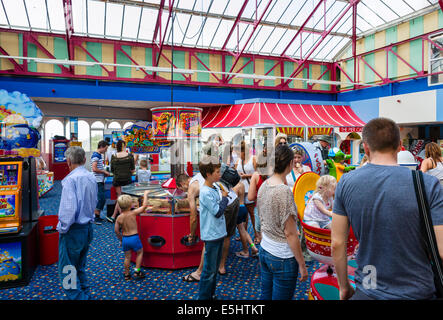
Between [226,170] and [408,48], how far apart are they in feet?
44.2

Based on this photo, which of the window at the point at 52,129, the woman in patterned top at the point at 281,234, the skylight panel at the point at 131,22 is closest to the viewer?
the woman in patterned top at the point at 281,234

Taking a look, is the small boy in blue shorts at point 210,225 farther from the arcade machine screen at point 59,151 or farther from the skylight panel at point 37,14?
the skylight panel at point 37,14

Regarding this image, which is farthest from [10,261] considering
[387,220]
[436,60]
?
[436,60]

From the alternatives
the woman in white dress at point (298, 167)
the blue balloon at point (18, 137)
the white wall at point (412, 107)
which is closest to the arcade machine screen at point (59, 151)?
the blue balloon at point (18, 137)

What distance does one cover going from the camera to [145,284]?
3330 millimetres

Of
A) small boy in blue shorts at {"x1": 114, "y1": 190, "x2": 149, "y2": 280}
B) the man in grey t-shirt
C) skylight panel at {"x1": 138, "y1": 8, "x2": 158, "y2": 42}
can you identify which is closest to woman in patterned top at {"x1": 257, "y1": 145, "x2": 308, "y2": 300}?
the man in grey t-shirt

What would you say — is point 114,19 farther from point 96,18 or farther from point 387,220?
point 387,220

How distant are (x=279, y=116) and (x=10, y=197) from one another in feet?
31.6

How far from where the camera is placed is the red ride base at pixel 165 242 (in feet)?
12.1

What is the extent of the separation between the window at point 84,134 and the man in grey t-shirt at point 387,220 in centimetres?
1307

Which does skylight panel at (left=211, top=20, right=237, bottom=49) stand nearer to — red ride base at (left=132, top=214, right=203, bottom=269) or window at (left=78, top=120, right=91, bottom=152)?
window at (left=78, top=120, right=91, bottom=152)

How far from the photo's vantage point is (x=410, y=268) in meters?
1.27

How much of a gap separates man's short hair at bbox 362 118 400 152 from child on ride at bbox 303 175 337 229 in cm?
160
